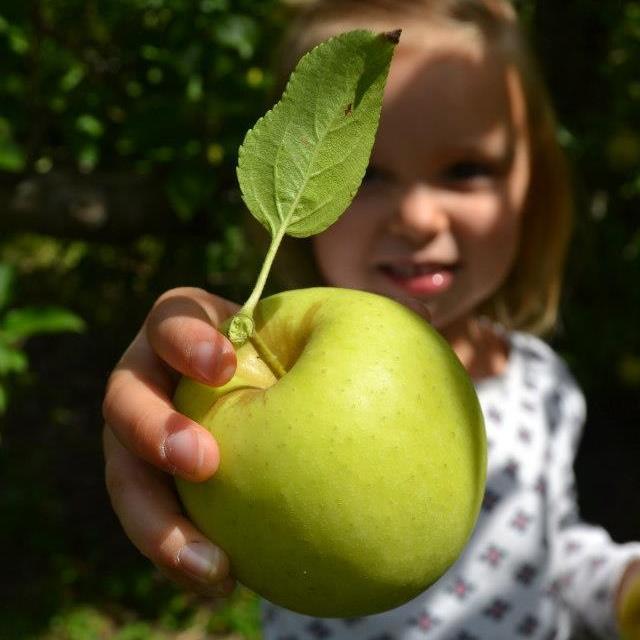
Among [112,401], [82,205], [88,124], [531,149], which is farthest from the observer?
[82,205]

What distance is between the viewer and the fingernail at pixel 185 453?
0.55 meters

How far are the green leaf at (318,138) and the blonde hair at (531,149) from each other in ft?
2.23

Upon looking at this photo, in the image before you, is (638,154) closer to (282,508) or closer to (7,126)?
(7,126)

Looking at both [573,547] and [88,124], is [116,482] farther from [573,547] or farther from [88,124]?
[88,124]

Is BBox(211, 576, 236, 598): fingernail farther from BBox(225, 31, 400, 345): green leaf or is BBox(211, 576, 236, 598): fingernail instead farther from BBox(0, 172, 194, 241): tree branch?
BBox(0, 172, 194, 241): tree branch

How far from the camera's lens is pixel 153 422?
2.02 ft

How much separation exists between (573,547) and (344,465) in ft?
2.55

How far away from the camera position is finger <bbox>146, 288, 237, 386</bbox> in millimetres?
579

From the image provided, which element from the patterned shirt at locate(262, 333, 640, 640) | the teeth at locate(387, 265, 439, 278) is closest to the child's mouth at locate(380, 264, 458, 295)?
the teeth at locate(387, 265, 439, 278)

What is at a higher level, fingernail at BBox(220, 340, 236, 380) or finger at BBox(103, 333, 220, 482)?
fingernail at BBox(220, 340, 236, 380)


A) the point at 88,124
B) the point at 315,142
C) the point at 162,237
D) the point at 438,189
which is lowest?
the point at 162,237

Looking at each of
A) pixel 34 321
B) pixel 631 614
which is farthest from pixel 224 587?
pixel 34 321

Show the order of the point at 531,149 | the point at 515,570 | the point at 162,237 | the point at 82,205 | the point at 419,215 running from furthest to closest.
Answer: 1. the point at 162,237
2. the point at 82,205
3. the point at 531,149
4. the point at 515,570
5. the point at 419,215

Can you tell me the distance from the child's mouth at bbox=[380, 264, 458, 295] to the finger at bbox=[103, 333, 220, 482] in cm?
45
